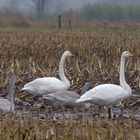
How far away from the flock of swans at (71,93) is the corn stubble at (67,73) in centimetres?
38

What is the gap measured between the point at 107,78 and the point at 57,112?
311cm

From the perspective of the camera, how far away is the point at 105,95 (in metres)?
9.94

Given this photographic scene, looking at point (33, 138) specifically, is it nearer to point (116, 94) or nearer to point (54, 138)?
point (54, 138)

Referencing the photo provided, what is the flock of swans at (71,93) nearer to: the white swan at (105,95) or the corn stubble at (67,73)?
the white swan at (105,95)

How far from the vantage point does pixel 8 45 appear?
824 inches

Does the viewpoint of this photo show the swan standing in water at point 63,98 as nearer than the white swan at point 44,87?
Yes

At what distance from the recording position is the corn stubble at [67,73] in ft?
23.1

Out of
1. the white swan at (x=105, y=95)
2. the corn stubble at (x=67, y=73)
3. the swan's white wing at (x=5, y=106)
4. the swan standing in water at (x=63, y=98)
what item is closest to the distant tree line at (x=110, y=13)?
the corn stubble at (x=67, y=73)

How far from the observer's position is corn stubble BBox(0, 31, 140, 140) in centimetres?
704

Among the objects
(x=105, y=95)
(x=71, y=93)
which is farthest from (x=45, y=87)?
(x=105, y=95)

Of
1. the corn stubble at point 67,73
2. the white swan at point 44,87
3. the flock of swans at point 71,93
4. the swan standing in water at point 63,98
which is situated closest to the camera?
the corn stubble at point 67,73

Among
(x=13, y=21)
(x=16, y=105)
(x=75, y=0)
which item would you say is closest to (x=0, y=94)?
(x=16, y=105)

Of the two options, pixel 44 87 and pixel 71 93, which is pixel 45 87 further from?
pixel 71 93

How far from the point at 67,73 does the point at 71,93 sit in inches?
134
